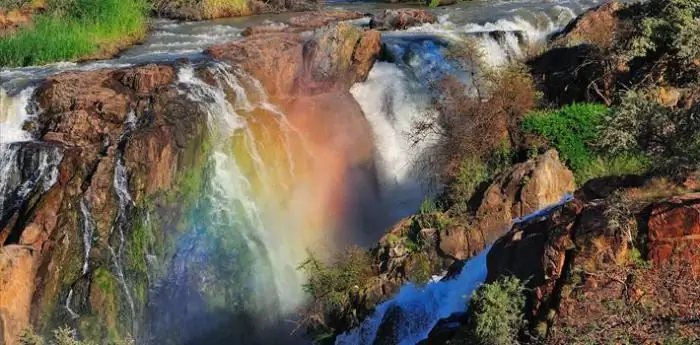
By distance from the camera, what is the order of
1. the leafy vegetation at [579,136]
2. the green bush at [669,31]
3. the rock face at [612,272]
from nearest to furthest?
the rock face at [612,272]
the leafy vegetation at [579,136]
the green bush at [669,31]

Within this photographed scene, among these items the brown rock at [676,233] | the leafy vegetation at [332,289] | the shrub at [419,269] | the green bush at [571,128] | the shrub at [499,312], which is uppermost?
the brown rock at [676,233]

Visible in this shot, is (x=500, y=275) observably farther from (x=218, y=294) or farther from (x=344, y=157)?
(x=344, y=157)

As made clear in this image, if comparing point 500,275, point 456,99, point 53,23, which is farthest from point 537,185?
point 53,23

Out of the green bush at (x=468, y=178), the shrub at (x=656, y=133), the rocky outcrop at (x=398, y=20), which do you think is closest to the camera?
the shrub at (x=656, y=133)

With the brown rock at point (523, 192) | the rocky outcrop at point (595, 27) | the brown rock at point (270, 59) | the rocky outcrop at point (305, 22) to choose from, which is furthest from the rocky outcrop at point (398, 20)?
the brown rock at point (523, 192)

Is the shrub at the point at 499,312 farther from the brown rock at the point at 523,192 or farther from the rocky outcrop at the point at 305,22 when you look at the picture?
the rocky outcrop at the point at 305,22

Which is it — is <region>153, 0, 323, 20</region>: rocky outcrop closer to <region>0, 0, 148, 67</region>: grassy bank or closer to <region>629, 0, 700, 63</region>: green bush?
<region>0, 0, 148, 67</region>: grassy bank
